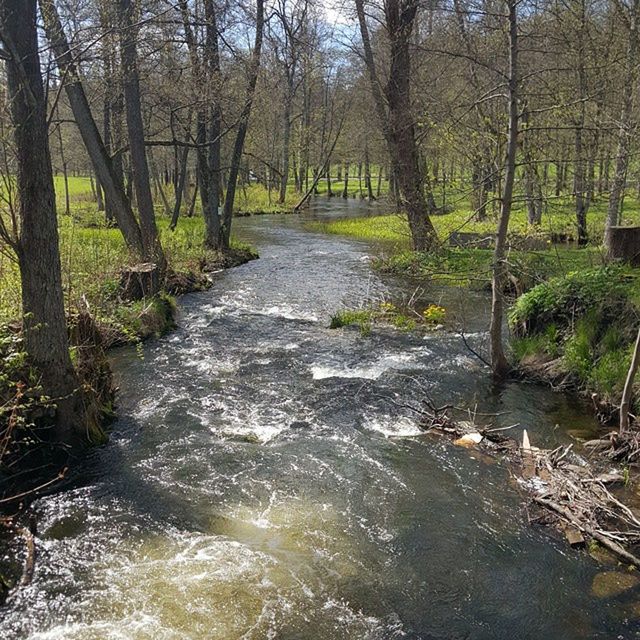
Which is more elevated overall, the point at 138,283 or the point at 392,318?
the point at 138,283

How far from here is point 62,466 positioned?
20.1 ft

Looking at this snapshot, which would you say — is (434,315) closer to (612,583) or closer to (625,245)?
(625,245)

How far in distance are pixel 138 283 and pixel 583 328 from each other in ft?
28.9

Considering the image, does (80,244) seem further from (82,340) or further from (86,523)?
(86,523)

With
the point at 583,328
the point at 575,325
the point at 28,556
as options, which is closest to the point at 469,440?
the point at 583,328

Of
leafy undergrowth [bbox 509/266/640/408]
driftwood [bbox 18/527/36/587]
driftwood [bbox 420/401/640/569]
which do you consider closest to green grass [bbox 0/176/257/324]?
driftwood [bbox 18/527/36/587]

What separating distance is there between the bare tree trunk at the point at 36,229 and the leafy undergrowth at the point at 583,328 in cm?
643

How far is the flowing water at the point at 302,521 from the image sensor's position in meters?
4.13

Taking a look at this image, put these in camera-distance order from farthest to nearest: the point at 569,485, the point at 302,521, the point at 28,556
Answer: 1. the point at 569,485
2. the point at 302,521
3. the point at 28,556

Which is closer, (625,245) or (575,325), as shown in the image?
(575,325)

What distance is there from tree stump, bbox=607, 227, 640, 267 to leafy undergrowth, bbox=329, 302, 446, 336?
342cm

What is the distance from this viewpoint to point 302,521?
5328 millimetres

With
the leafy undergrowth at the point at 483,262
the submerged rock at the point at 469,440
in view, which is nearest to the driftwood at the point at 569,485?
the submerged rock at the point at 469,440

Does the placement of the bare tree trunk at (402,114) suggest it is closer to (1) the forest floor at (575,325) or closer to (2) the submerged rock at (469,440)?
(1) the forest floor at (575,325)
